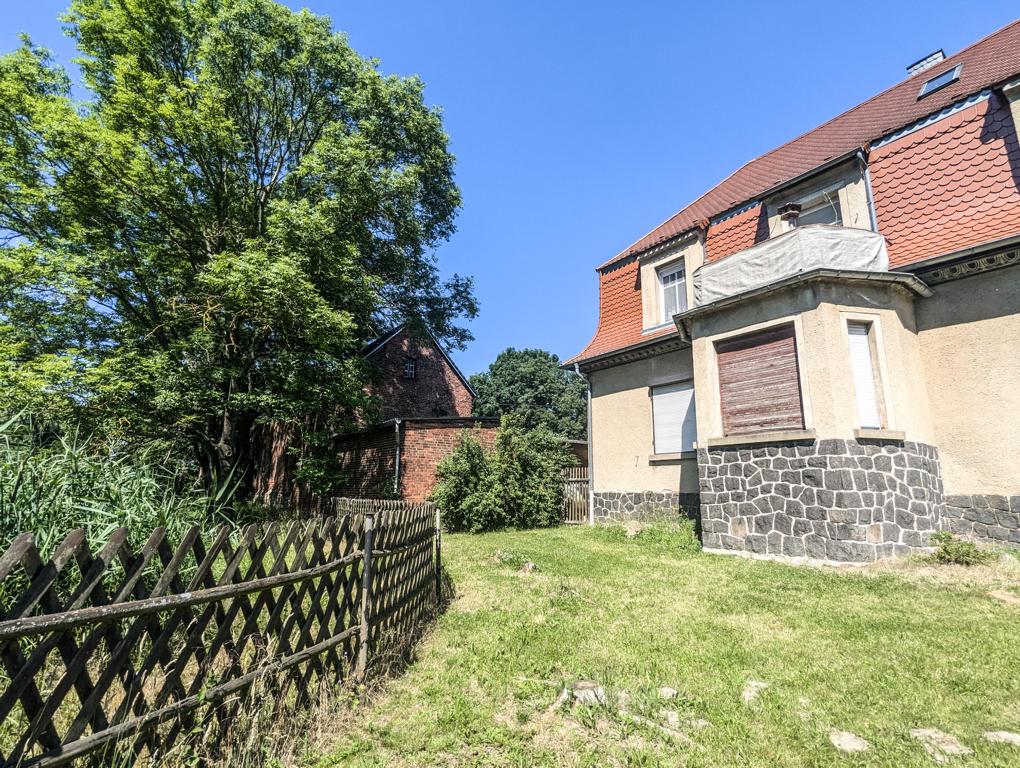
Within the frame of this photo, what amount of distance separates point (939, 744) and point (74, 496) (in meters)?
6.38

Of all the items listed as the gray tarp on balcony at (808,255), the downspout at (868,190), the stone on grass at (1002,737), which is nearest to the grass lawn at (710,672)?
the stone on grass at (1002,737)

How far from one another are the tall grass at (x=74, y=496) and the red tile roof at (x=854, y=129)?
1118 cm

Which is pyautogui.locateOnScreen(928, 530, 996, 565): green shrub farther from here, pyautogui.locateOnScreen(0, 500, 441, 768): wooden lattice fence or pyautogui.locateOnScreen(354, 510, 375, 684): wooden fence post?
pyautogui.locateOnScreen(354, 510, 375, 684): wooden fence post

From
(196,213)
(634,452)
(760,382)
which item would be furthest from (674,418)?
(196,213)

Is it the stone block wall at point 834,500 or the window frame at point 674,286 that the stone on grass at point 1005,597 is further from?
the window frame at point 674,286

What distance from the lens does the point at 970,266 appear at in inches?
302

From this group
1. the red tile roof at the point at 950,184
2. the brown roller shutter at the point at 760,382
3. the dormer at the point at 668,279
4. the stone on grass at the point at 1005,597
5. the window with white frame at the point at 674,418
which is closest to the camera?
the stone on grass at the point at 1005,597

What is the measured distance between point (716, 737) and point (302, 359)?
1408cm

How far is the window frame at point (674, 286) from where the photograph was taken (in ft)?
37.9

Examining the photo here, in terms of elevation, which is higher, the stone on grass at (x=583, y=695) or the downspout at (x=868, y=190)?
the downspout at (x=868, y=190)

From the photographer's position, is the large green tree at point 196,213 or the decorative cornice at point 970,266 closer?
the decorative cornice at point 970,266

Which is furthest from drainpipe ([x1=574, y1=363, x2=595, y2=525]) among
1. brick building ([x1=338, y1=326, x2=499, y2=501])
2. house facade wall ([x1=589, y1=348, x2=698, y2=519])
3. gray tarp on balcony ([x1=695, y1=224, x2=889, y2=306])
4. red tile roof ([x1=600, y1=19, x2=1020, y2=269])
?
gray tarp on balcony ([x1=695, y1=224, x2=889, y2=306])

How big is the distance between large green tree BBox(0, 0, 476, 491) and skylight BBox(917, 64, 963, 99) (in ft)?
42.5

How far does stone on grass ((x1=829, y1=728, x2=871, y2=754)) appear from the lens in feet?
9.28
